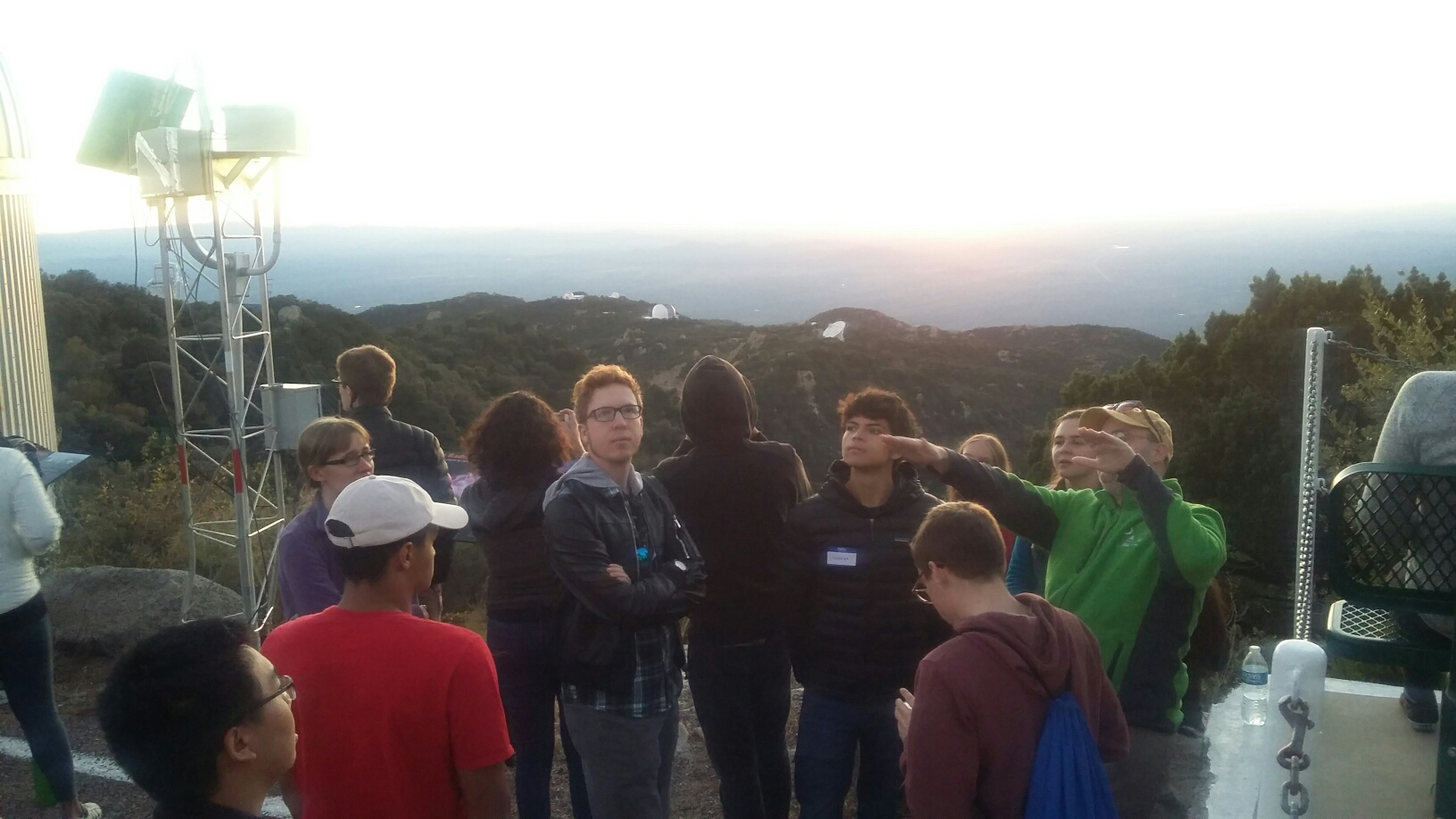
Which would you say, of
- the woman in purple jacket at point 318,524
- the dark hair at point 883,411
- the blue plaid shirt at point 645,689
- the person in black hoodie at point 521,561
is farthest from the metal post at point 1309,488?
the woman in purple jacket at point 318,524

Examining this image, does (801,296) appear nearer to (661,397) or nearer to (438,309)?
(438,309)

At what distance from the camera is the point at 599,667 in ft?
9.62

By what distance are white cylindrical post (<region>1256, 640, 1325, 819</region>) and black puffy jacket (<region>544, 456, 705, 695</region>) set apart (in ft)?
5.05

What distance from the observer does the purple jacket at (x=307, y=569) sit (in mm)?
3004

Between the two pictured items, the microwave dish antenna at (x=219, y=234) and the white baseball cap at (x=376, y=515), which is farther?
the microwave dish antenna at (x=219, y=234)

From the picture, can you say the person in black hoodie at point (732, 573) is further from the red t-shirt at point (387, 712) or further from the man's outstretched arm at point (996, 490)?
the red t-shirt at point (387, 712)

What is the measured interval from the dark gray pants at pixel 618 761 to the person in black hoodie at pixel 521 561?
58 centimetres

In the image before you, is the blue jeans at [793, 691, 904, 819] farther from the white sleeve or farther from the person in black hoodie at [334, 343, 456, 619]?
the white sleeve

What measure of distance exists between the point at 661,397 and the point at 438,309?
32.4 metres

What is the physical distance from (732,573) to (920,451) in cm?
81

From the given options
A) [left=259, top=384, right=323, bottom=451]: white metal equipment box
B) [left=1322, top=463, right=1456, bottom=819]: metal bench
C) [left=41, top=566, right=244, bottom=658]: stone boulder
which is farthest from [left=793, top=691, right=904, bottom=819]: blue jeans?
[left=259, top=384, right=323, bottom=451]: white metal equipment box

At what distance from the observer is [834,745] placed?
3270 mm

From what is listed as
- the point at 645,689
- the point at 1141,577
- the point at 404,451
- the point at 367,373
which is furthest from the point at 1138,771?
the point at 367,373

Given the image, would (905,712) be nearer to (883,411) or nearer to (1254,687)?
(883,411)
